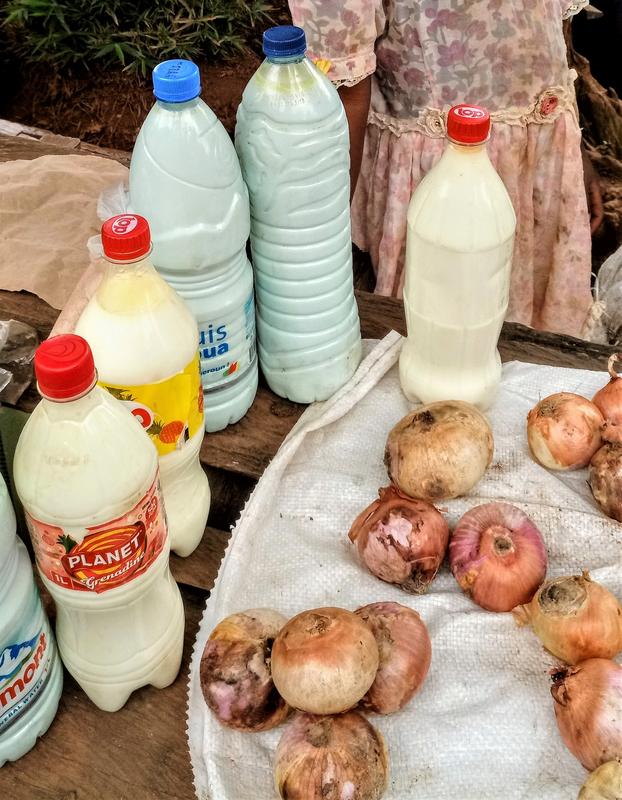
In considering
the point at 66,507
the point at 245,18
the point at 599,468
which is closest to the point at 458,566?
the point at 599,468

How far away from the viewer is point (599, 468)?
1.10 meters

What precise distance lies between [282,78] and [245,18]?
3.09 metres

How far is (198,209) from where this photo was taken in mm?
1021

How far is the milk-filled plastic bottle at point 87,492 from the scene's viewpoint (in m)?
0.74

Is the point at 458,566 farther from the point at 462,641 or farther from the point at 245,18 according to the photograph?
the point at 245,18

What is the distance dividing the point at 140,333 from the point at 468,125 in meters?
0.48

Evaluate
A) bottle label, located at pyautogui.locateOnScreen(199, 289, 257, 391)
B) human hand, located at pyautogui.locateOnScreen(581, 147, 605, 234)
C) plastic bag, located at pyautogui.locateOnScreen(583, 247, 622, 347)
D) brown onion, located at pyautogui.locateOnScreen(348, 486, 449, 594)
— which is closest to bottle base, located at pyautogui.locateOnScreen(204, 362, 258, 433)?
bottle label, located at pyautogui.locateOnScreen(199, 289, 257, 391)

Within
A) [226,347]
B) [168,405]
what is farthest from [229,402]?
[168,405]

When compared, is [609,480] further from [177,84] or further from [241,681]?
[177,84]

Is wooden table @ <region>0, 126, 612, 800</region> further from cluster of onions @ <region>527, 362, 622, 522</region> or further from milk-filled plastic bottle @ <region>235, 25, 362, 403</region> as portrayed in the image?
cluster of onions @ <region>527, 362, 622, 522</region>

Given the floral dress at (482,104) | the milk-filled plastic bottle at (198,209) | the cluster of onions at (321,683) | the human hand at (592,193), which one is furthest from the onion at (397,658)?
the human hand at (592,193)

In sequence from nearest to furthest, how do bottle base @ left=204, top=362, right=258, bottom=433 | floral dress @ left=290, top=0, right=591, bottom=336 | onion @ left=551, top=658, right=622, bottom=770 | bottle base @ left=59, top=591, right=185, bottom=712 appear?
onion @ left=551, top=658, right=622, bottom=770 < bottle base @ left=59, top=591, right=185, bottom=712 < bottle base @ left=204, top=362, right=258, bottom=433 < floral dress @ left=290, top=0, right=591, bottom=336

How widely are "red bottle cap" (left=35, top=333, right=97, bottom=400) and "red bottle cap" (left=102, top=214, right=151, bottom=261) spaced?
0.58 ft

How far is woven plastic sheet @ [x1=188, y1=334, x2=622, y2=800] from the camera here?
34.6 inches
